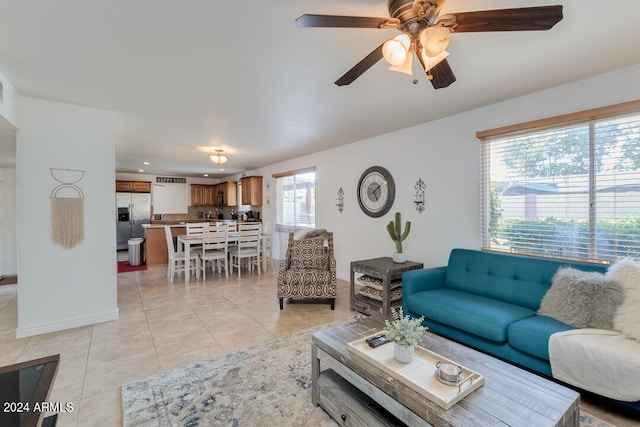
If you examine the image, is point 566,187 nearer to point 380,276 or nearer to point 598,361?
point 598,361

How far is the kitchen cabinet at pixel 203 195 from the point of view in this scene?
32.3ft

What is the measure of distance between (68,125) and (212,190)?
7181mm

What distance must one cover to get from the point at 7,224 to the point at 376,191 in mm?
6857

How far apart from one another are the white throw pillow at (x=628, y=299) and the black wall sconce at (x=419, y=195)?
6.43 ft

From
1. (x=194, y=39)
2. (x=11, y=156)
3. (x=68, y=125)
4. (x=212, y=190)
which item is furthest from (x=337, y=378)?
(x=212, y=190)

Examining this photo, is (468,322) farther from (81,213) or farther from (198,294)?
(81,213)

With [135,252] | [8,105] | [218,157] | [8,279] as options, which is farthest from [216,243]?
[8,279]

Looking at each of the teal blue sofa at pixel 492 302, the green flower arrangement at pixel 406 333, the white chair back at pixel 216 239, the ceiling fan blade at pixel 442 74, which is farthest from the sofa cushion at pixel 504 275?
the white chair back at pixel 216 239

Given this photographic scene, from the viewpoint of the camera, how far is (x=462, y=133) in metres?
3.37

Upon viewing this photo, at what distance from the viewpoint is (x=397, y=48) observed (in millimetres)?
1395

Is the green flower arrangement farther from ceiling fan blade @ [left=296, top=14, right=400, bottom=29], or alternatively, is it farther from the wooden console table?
the wooden console table

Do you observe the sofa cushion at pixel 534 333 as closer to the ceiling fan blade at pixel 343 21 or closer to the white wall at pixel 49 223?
the ceiling fan blade at pixel 343 21

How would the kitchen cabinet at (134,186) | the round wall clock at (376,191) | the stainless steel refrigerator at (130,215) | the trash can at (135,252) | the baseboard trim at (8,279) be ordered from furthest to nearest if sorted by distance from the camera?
the kitchen cabinet at (134,186) < the stainless steel refrigerator at (130,215) < the trash can at (135,252) < the baseboard trim at (8,279) < the round wall clock at (376,191)

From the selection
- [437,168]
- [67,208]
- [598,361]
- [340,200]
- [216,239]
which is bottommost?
[598,361]
